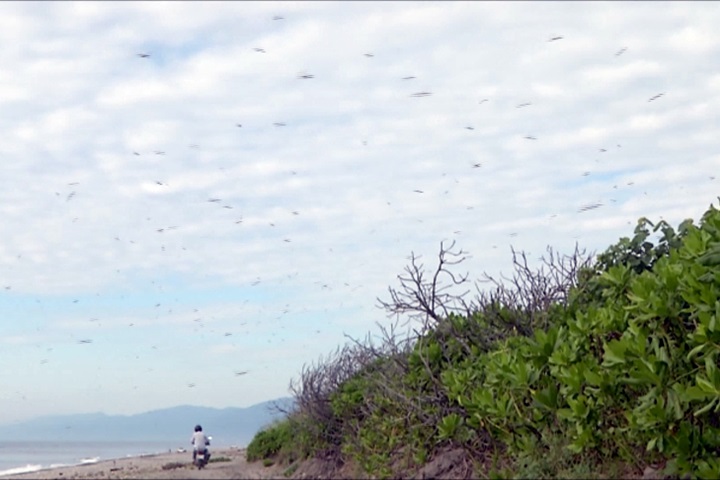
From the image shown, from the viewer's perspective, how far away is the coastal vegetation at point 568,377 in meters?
9.62

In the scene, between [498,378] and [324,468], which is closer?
[498,378]

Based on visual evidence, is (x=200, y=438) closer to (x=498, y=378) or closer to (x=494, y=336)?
(x=494, y=336)

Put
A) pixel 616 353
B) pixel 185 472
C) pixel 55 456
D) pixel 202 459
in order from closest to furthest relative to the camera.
Result: pixel 616 353
pixel 185 472
pixel 202 459
pixel 55 456

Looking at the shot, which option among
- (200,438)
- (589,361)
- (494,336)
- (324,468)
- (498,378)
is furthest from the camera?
(200,438)

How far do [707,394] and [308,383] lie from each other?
12033 millimetres

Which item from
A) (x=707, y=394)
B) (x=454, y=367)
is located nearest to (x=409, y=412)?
(x=454, y=367)

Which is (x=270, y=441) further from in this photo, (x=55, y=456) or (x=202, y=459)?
(x=55, y=456)

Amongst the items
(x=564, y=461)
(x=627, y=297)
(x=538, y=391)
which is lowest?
(x=564, y=461)

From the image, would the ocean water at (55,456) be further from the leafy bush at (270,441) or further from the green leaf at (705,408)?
the green leaf at (705,408)

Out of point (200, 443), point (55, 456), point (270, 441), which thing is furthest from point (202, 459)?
point (55, 456)

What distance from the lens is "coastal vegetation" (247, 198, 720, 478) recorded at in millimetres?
9617

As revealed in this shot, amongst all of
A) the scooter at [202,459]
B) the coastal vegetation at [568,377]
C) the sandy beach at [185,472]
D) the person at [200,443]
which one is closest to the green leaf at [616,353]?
the coastal vegetation at [568,377]

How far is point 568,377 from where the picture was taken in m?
10.7

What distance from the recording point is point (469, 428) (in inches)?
516
